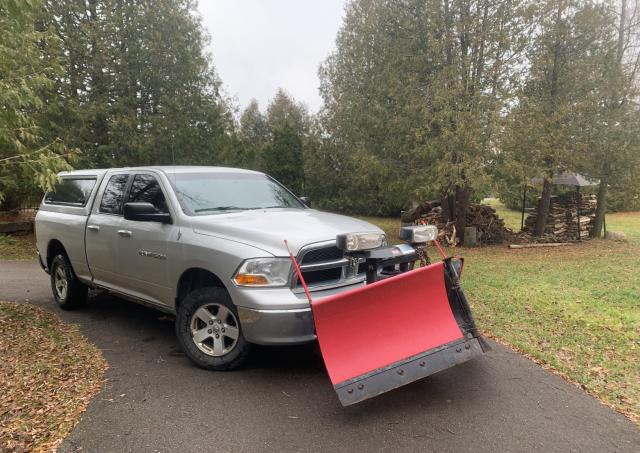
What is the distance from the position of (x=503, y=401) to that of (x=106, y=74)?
1345cm

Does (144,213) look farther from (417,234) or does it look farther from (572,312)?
(572,312)

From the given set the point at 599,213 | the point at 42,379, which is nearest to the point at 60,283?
the point at 42,379

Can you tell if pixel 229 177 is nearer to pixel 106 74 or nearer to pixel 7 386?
pixel 7 386

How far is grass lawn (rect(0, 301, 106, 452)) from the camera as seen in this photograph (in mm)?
3254

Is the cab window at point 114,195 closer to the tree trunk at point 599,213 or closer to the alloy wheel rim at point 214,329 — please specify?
the alloy wheel rim at point 214,329

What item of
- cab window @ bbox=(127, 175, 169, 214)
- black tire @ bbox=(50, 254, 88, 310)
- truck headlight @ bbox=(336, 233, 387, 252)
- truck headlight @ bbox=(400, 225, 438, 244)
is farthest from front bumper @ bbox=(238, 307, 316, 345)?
black tire @ bbox=(50, 254, 88, 310)

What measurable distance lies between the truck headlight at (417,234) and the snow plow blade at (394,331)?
333 mm

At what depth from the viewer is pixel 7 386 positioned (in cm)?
395

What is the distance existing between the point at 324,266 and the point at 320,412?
3.97ft

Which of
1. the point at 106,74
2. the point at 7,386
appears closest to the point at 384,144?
the point at 106,74

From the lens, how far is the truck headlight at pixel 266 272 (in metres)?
3.86

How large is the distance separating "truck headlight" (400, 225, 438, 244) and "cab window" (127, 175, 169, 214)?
8.21 feet

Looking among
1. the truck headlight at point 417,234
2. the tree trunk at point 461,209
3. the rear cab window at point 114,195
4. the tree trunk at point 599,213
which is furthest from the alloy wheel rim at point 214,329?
the tree trunk at point 599,213

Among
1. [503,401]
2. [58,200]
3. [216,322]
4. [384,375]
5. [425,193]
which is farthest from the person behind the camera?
[425,193]
